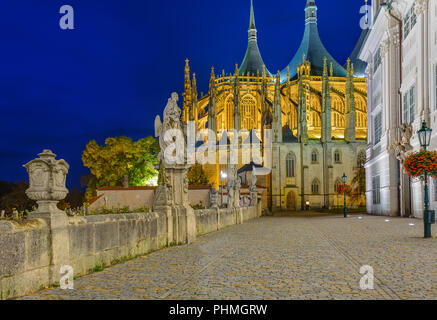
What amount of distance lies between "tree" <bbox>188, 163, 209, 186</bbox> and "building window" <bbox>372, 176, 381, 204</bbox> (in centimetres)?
2386

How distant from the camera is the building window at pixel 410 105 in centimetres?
2502

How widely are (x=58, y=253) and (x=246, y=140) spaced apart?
5655 centimetres

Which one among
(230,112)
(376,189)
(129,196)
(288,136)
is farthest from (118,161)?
(376,189)

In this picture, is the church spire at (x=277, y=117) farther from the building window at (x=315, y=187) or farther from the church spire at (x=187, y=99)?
the church spire at (x=187, y=99)

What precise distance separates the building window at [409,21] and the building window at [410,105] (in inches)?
139

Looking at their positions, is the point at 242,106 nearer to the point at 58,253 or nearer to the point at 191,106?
the point at 191,106

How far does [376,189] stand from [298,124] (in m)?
26.8

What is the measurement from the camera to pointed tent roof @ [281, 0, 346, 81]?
237 ft

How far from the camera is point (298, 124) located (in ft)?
196

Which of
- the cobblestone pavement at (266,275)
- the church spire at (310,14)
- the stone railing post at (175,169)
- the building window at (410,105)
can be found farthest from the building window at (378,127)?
the church spire at (310,14)

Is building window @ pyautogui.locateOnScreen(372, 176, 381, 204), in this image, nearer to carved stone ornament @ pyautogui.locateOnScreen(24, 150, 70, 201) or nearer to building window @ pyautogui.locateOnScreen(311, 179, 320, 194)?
building window @ pyautogui.locateOnScreen(311, 179, 320, 194)

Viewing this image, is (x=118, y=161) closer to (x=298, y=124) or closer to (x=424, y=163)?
(x=298, y=124)
